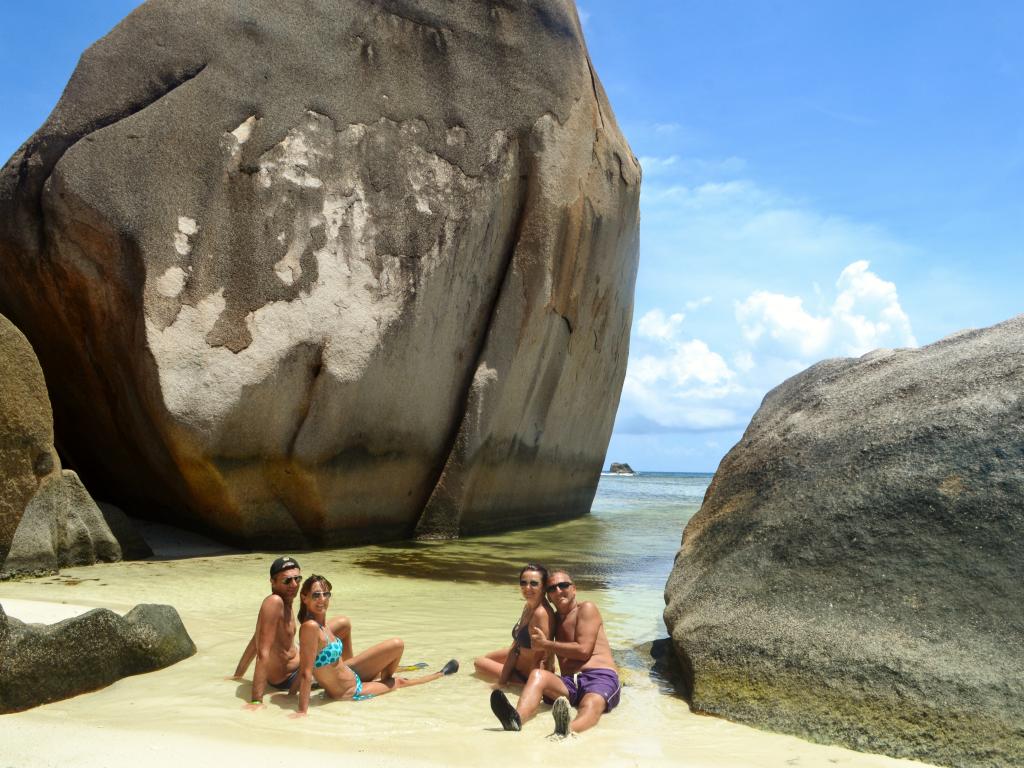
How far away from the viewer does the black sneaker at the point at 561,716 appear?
9.88 ft

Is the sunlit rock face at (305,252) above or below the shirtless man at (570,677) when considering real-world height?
above

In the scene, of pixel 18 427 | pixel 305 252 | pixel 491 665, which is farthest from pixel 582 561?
pixel 18 427

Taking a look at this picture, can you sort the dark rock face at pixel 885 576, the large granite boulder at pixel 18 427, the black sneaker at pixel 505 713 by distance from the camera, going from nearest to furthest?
the dark rock face at pixel 885 576, the black sneaker at pixel 505 713, the large granite boulder at pixel 18 427

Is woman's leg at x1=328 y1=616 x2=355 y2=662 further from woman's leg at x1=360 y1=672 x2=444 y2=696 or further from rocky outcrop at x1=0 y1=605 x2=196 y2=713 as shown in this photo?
rocky outcrop at x1=0 y1=605 x2=196 y2=713

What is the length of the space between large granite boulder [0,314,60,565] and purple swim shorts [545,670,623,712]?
162 inches

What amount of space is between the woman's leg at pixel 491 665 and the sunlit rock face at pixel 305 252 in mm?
3951

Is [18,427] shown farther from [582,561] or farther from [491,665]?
[582,561]

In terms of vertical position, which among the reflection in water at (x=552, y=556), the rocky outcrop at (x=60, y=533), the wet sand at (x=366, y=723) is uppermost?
the rocky outcrop at (x=60, y=533)

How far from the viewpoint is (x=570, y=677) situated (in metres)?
3.52

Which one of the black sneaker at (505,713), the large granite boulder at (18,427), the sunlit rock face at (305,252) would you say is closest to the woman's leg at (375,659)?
the black sneaker at (505,713)

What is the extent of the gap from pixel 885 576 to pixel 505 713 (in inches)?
58.1

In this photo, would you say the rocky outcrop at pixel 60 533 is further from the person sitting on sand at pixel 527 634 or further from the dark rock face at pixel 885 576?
the dark rock face at pixel 885 576

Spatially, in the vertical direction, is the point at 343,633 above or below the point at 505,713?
above

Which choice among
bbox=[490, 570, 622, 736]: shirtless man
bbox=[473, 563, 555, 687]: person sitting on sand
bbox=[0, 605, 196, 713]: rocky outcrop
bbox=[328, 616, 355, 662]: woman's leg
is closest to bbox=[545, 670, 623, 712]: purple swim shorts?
bbox=[490, 570, 622, 736]: shirtless man
